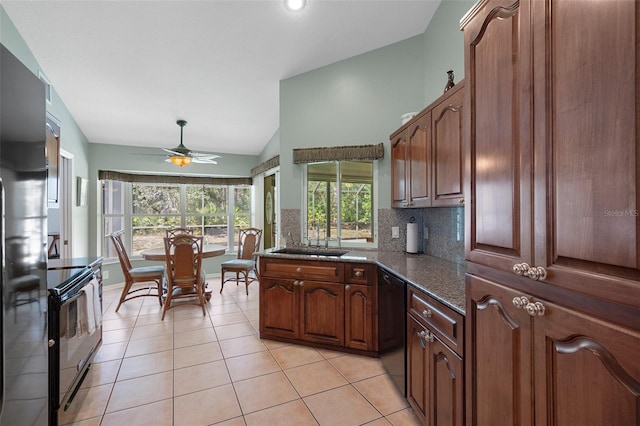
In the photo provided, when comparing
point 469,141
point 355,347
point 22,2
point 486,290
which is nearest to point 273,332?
point 355,347

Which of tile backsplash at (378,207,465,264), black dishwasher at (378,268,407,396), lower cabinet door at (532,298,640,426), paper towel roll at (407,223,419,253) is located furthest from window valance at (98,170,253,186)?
lower cabinet door at (532,298,640,426)

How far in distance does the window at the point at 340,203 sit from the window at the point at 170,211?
9.74ft

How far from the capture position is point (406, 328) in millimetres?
1850

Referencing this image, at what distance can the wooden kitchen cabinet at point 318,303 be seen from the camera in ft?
8.11

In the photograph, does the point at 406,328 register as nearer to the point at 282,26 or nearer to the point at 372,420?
the point at 372,420

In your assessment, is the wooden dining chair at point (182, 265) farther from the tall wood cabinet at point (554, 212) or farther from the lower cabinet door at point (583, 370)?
the lower cabinet door at point (583, 370)

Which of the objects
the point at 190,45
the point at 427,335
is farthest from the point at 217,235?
→ the point at 427,335

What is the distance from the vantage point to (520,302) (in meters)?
0.89

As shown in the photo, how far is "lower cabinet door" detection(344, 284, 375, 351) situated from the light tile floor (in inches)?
5.5

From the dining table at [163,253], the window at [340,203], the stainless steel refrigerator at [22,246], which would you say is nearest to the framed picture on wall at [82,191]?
the dining table at [163,253]

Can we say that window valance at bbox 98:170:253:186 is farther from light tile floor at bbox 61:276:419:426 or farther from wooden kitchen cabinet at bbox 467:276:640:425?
wooden kitchen cabinet at bbox 467:276:640:425

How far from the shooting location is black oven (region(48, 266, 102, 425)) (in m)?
1.59

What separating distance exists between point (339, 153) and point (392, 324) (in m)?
1.82

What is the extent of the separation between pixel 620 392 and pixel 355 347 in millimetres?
2056
